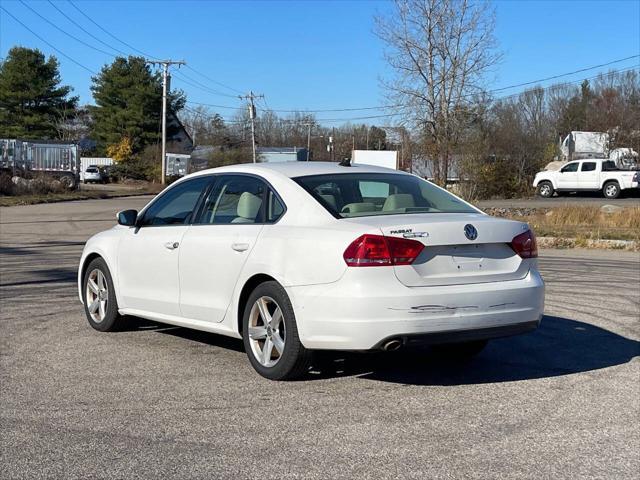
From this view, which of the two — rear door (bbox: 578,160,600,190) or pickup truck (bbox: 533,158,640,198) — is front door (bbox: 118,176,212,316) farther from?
rear door (bbox: 578,160,600,190)

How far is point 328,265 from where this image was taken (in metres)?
5.16

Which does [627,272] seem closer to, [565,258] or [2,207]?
[565,258]

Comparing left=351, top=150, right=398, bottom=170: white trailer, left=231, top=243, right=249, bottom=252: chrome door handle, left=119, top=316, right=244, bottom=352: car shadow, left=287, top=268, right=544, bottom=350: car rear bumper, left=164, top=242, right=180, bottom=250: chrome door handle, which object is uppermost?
left=351, top=150, right=398, bottom=170: white trailer

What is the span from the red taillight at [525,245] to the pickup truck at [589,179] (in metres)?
32.3

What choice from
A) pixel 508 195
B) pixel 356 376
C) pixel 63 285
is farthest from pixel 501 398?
pixel 508 195

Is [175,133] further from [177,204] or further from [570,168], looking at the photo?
[177,204]

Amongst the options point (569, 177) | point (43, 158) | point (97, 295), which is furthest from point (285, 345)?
point (43, 158)

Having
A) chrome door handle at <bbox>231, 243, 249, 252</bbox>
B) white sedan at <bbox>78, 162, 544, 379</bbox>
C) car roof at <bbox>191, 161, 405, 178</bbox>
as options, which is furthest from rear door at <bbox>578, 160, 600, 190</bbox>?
chrome door handle at <bbox>231, 243, 249, 252</bbox>

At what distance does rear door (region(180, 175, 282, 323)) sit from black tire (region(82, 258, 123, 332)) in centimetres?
121

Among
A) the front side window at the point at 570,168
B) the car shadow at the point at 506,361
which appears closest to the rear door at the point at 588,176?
the front side window at the point at 570,168

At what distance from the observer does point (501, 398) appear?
17.5 ft

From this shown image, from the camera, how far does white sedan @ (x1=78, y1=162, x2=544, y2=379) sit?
16.7ft

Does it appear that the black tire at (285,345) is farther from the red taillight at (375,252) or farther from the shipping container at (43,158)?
the shipping container at (43,158)

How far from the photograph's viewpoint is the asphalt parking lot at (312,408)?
13.7 ft
